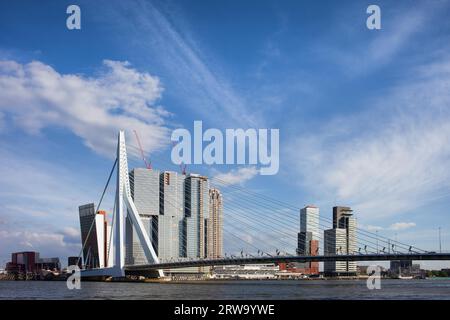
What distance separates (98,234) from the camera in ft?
523

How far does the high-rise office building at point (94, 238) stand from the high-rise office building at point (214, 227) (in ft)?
97.3

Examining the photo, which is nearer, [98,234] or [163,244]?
[163,244]

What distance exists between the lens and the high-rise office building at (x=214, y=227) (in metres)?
167

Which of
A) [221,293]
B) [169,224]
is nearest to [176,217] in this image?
[169,224]

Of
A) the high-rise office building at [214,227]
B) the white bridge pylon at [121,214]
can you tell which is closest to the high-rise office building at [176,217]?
the high-rise office building at [214,227]

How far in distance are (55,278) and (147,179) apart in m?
47.1

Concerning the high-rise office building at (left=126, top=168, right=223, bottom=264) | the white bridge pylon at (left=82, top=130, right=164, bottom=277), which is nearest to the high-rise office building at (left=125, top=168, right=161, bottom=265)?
the high-rise office building at (left=126, top=168, right=223, bottom=264)

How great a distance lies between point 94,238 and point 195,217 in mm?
29450

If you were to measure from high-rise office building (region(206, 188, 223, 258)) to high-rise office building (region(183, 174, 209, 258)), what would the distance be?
4532mm

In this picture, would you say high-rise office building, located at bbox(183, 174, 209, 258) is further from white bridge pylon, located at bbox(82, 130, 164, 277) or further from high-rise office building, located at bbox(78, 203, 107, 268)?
white bridge pylon, located at bbox(82, 130, 164, 277)

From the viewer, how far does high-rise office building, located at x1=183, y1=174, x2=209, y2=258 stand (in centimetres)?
15138
